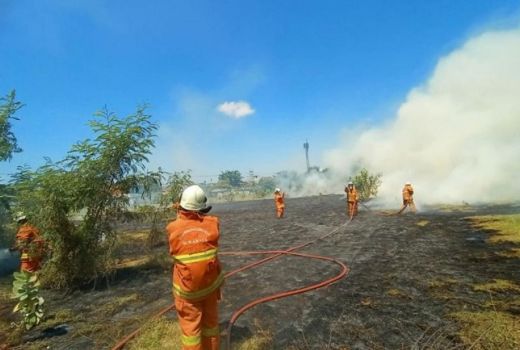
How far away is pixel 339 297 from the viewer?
626 cm

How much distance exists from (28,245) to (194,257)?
6378mm

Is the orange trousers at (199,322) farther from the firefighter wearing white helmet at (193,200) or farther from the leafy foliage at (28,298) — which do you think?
→ the leafy foliage at (28,298)

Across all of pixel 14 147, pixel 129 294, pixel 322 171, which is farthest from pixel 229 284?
pixel 322 171

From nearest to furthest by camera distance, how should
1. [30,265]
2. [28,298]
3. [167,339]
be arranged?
[167,339] → [28,298] → [30,265]

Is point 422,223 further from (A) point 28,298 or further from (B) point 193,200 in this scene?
(A) point 28,298

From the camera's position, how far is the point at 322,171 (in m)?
64.2

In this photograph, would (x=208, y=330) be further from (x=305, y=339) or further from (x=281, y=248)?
(x=281, y=248)

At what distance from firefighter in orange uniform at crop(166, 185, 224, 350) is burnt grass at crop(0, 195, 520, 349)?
136 centimetres

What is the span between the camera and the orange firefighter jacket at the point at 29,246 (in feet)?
25.7

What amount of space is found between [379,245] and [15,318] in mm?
9541

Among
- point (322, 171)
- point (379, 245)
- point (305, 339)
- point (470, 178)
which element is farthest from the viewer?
point (322, 171)

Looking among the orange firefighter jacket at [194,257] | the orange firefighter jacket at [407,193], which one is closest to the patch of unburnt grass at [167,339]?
the orange firefighter jacket at [194,257]

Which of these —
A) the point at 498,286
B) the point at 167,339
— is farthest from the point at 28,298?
the point at 498,286

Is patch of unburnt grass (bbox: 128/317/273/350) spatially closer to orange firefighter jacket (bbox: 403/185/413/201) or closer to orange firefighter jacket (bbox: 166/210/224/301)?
orange firefighter jacket (bbox: 166/210/224/301)
